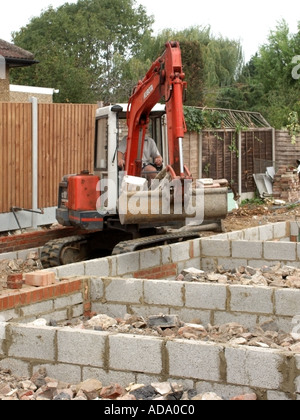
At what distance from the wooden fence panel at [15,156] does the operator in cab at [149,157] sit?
119 inches

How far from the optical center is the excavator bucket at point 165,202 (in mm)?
9938

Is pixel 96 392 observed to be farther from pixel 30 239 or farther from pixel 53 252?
pixel 30 239

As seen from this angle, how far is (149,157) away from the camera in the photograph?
456 inches

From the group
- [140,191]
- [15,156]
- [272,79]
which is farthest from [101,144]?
[272,79]

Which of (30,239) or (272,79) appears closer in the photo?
(30,239)

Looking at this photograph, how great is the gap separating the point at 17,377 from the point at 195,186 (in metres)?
4.90

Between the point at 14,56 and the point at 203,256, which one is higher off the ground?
the point at 14,56

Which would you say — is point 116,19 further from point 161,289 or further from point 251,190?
point 161,289

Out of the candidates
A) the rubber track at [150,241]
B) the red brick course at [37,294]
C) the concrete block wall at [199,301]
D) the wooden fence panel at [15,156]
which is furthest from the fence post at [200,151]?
the red brick course at [37,294]

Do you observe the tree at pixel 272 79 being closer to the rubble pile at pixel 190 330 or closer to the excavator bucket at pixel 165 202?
the excavator bucket at pixel 165 202

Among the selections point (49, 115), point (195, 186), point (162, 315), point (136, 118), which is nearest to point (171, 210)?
point (195, 186)

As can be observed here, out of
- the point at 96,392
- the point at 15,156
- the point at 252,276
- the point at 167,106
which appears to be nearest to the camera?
the point at 96,392

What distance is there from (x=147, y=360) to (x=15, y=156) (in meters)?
8.67

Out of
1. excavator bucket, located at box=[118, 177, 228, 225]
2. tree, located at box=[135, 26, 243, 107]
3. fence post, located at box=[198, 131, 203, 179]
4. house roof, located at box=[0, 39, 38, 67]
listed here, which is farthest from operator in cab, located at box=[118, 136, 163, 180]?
tree, located at box=[135, 26, 243, 107]
